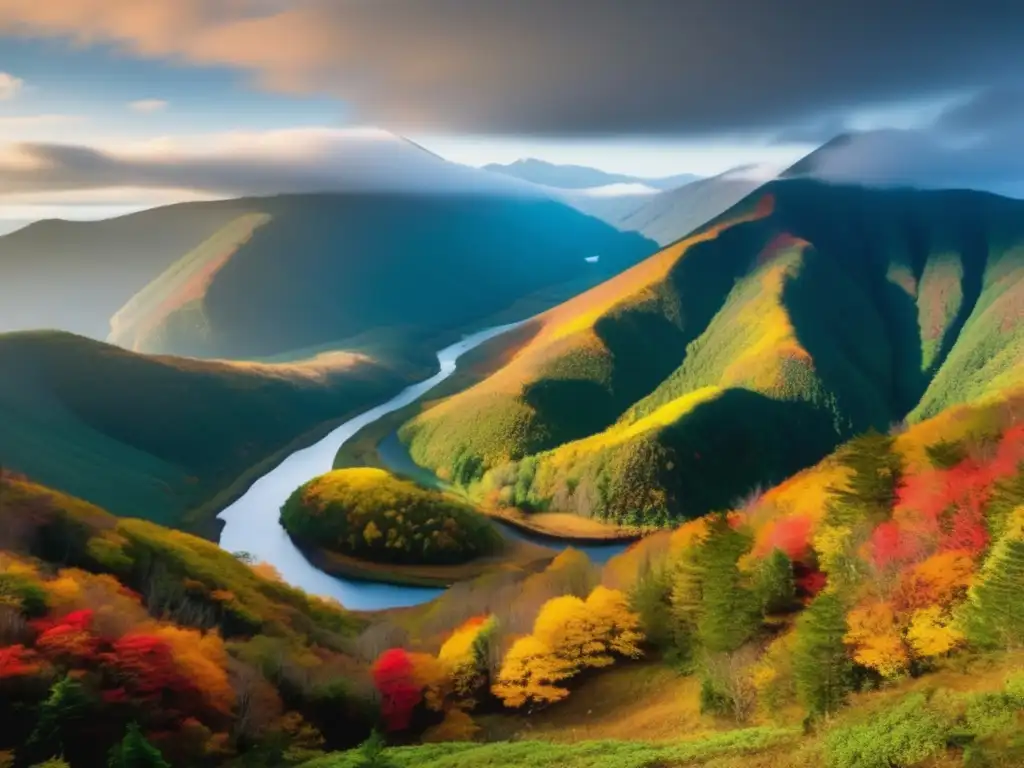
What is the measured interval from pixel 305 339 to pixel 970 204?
14275 centimetres

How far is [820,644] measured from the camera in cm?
1933

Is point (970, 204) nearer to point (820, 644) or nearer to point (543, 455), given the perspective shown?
point (543, 455)

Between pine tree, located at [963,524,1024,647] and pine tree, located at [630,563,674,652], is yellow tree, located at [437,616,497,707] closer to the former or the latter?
pine tree, located at [630,563,674,652]

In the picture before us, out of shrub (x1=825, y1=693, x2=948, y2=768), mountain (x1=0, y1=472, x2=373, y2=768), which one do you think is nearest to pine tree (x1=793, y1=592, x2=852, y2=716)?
shrub (x1=825, y1=693, x2=948, y2=768)

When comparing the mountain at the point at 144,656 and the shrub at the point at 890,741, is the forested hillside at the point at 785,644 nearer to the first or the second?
the shrub at the point at 890,741

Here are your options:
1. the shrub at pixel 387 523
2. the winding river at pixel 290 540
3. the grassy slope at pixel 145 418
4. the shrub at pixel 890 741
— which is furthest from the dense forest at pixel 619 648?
the grassy slope at pixel 145 418

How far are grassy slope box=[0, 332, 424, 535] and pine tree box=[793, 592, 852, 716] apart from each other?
57.7 metres

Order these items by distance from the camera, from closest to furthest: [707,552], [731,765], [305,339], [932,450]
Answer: [731,765] < [707,552] < [932,450] < [305,339]

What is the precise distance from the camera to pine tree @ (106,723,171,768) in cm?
1686

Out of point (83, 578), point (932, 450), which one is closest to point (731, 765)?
point (932, 450)

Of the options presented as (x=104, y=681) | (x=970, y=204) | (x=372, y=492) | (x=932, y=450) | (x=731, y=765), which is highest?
(x=970, y=204)

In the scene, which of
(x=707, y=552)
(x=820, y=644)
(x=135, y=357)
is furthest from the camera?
(x=135, y=357)

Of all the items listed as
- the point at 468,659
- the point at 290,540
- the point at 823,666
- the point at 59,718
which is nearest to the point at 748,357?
the point at 290,540

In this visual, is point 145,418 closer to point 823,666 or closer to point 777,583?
point 777,583
